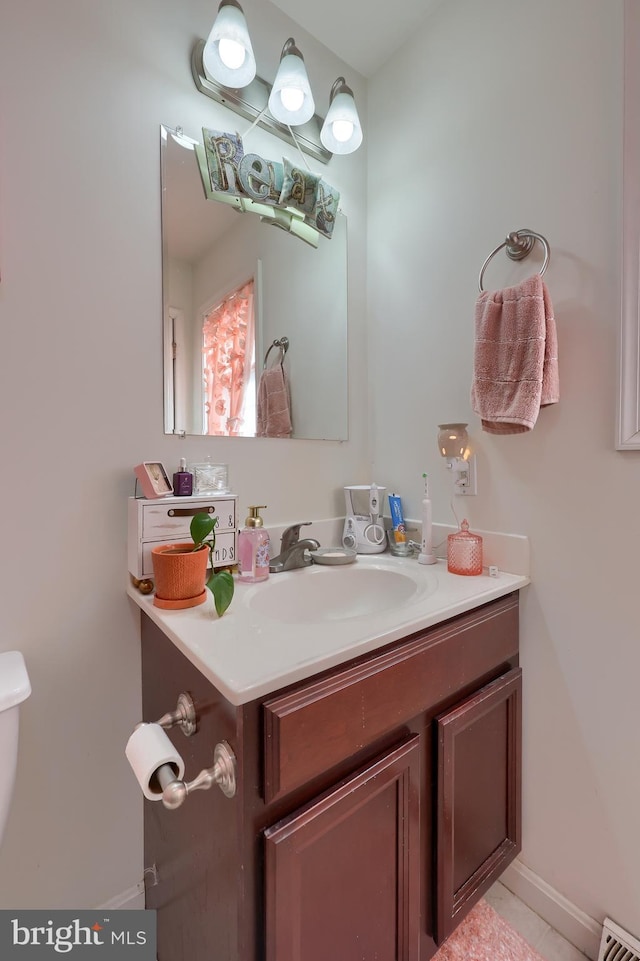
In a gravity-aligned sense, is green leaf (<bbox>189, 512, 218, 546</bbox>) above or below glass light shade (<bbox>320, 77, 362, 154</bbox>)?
below

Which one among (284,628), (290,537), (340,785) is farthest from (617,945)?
(290,537)

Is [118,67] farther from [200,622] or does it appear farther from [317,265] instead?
[200,622]

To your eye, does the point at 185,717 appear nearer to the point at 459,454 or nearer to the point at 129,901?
the point at 129,901

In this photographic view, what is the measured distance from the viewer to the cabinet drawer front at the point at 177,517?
3.06ft

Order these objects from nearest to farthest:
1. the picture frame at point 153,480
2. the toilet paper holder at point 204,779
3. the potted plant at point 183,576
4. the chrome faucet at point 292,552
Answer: the toilet paper holder at point 204,779
the potted plant at point 183,576
the picture frame at point 153,480
the chrome faucet at point 292,552

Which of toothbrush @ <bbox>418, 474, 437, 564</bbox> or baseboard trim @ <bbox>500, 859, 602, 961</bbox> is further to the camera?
toothbrush @ <bbox>418, 474, 437, 564</bbox>

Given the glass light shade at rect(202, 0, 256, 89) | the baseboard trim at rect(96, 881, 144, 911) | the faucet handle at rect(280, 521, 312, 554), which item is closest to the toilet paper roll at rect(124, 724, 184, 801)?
the faucet handle at rect(280, 521, 312, 554)

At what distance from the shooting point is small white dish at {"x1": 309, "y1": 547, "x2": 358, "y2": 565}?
122 cm

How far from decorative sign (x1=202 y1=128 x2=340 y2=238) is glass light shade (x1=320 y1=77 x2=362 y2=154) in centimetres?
11

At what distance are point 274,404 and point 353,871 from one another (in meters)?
1.09

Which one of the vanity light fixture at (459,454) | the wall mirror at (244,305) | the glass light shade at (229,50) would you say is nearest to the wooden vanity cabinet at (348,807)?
the vanity light fixture at (459,454)

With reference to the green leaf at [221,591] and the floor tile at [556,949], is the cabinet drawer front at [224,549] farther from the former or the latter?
the floor tile at [556,949]

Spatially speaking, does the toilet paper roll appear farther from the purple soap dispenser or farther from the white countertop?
the purple soap dispenser

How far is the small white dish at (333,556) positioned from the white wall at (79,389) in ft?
1.59
